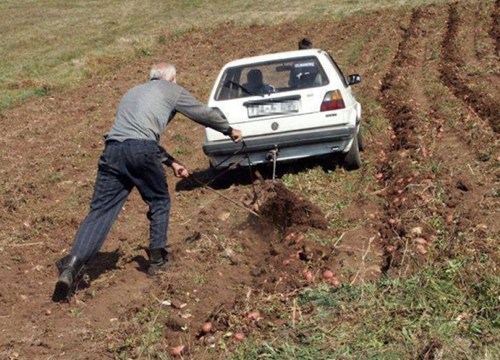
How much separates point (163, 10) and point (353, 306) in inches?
1224

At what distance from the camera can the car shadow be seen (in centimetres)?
974

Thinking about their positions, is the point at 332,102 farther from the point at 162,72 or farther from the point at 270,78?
the point at 162,72

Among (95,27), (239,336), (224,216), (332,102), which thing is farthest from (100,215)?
(95,27)

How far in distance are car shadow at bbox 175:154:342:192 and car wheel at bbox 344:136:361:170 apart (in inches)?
6.4

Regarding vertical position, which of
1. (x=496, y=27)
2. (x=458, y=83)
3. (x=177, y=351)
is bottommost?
(x=496, y=27)

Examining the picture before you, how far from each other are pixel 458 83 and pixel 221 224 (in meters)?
8.13

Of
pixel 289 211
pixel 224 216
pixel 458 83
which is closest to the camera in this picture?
pixel 289 211

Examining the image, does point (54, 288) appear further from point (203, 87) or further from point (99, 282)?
point (203, 87)

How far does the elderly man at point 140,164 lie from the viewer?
6.58 m

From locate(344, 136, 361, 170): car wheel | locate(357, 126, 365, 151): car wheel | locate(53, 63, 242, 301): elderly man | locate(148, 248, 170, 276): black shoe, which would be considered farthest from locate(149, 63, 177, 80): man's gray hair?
locate(357, 126, 365, 151): car wheel

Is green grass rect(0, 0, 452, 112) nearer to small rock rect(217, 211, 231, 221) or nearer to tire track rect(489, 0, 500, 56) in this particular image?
tire track rect(489, 0, 500, 56)

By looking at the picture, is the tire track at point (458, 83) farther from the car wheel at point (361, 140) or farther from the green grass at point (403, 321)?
the green grass at point (403, 321)

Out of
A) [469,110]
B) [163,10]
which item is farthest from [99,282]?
[163,10]

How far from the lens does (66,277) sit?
20.2 ft
